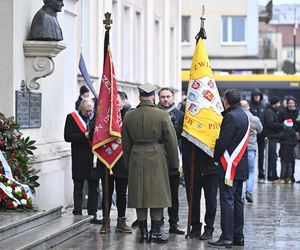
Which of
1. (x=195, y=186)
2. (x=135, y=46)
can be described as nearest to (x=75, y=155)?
(x=195, y=186)

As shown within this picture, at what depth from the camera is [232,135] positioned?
1296 centimetres

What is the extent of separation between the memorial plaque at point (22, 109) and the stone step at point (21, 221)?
55.6 inches

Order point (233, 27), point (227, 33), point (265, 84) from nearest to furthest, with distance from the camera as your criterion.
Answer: point (265, 84)
point (233, 27)
point (227, 33)

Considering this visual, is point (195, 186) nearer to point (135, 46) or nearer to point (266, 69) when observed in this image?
point (135, 46)

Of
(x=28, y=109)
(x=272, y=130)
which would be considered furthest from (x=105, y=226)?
(x=272, y=130)

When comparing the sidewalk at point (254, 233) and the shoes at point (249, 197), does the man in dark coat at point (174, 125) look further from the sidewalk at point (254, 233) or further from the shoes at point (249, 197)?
the shoes at point (249, 197)

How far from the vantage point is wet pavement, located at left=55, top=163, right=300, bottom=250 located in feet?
42.9

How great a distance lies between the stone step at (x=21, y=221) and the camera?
468 inches

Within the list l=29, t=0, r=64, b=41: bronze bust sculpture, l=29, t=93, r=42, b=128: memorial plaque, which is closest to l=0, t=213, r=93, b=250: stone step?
l=29, t=93, r=42, b=128: memorial plaque

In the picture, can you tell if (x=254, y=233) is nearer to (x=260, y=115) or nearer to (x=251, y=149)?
(x=251, y=149)

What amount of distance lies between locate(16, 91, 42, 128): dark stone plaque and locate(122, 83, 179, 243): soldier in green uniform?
72.1 inches

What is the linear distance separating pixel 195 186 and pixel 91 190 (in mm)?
1857

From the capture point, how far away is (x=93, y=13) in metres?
22.9

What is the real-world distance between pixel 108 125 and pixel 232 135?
2.02m
